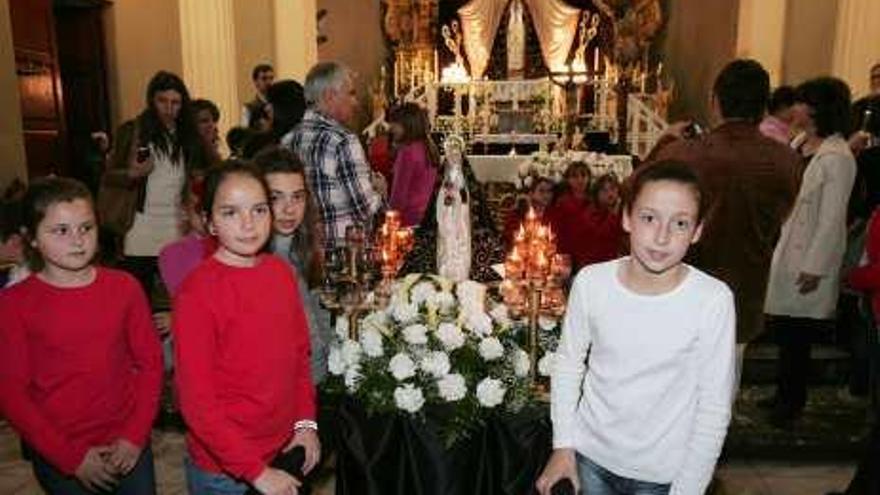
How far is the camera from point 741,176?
2.79m

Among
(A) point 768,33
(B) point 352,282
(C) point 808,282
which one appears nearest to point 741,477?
(C) point 808,282

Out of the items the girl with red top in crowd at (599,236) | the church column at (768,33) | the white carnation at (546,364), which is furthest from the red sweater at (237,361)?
the church column at (768,33)

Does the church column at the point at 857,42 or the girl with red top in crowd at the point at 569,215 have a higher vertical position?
the church column at the point at 857,42

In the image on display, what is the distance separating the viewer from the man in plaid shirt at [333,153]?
3.51 meters

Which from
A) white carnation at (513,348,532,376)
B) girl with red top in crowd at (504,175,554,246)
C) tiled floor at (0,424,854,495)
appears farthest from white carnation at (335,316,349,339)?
girl with red top in crowd at (504,175,554,246)

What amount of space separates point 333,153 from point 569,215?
2109 millimetres

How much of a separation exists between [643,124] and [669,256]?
32.2 feet

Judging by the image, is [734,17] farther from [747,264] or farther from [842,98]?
[747,264]

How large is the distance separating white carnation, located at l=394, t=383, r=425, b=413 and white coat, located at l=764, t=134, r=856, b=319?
193 centimetres

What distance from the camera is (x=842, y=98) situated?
340 cm

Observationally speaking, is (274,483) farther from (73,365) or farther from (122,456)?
(73,365)

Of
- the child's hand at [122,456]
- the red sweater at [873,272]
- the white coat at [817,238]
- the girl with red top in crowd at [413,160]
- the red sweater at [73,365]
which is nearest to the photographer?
the red sweater at [73,365]

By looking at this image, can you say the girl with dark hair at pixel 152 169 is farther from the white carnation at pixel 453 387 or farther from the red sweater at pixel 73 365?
the white carnation at pixel 453 387

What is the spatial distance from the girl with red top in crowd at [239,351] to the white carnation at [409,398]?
401mm
